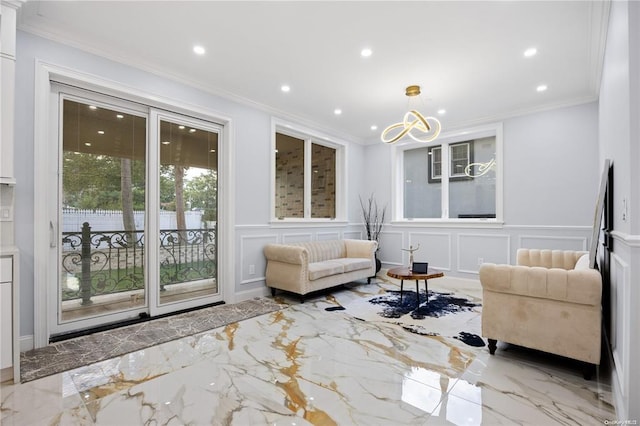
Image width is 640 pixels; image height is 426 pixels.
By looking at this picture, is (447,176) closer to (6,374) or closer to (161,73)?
(161,73)

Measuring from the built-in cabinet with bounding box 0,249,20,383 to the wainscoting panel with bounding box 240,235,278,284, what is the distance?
7.91 feet

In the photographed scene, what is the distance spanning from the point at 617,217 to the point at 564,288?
591mm

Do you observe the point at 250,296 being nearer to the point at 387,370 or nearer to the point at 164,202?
the point at 164,202

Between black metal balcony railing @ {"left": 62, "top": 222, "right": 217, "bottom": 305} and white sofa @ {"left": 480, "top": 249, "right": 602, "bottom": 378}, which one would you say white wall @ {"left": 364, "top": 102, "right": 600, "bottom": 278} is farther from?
black metal balcony railing @ {"left": 62, "top": 222, "right": 217, "bottom": 305}

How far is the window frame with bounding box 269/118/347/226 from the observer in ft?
15.9

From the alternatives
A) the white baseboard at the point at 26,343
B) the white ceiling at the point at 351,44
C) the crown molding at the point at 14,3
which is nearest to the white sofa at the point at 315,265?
the white ceiling at the point at 351,44

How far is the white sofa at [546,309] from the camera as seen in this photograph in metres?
2.23

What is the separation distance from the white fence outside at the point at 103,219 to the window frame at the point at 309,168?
147 centimetres

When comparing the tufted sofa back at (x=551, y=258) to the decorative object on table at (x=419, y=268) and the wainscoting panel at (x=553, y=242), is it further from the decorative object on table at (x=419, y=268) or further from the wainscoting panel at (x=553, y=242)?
the decorative object on table at (x=419, y=268)

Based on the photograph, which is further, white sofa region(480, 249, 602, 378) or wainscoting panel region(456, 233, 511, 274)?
wainscoting panel region(456, 233, 511, 274)

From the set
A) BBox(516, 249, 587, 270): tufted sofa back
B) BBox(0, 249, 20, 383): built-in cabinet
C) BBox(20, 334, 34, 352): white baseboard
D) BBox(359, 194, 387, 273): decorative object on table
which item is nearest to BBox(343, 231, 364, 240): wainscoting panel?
BBox(359, 194, 387, 273): decorative object on table

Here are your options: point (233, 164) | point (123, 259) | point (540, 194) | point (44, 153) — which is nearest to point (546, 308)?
point (540, 194)

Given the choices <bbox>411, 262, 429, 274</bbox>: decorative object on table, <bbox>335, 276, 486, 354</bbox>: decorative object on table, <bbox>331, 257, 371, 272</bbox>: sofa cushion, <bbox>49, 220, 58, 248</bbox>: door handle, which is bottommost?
<bbox>335, 276, 486, 354</bbox>: decorative object on table

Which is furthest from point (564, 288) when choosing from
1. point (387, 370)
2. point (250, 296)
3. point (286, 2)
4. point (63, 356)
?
point (63, 356)
